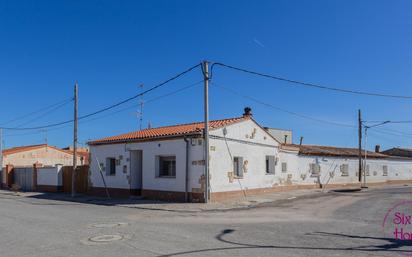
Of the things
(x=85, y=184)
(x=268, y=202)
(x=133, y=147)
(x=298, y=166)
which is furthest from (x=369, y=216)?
(x=85, y=184)

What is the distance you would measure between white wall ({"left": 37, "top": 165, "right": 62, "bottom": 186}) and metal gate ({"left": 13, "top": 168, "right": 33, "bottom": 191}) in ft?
5.57

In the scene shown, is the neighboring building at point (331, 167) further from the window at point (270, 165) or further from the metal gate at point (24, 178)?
the metal gate at point (24, 178)

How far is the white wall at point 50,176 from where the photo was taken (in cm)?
3030

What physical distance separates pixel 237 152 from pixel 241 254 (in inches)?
572

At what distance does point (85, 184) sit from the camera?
90.8ft

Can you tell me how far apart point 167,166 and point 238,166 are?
4.01m

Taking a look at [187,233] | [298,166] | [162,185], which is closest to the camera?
[187,233]

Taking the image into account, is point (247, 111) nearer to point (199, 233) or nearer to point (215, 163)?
point (215, 163)

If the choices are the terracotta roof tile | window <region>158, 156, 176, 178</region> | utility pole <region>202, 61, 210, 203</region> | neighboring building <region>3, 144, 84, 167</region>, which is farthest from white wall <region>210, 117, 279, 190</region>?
neighboring building <region>3, 144, 84, 167</region>

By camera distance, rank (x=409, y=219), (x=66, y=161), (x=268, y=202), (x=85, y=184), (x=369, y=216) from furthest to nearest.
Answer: (x=66, y=161) → (x=85, y=184) → (x=268, y=202) → (x=369, y=216) → (x=409, y=219)

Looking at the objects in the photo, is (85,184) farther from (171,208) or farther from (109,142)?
(171,208)

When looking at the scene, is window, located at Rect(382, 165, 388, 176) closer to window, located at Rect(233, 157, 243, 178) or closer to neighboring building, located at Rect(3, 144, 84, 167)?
window, located at Rect(233, 157, 243, 178)

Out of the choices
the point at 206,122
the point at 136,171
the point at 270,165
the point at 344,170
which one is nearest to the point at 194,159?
the point at 206,122

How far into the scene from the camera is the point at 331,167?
113 feet
